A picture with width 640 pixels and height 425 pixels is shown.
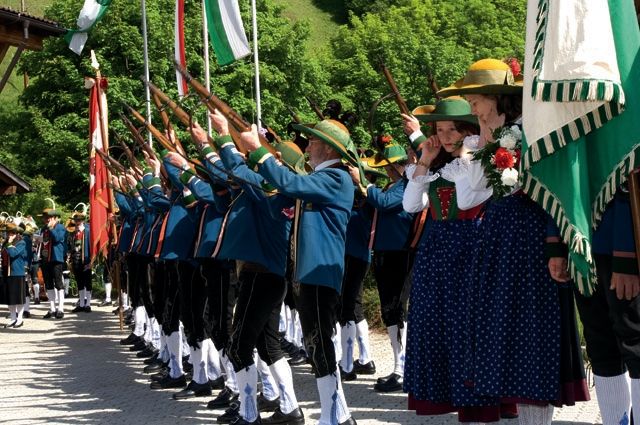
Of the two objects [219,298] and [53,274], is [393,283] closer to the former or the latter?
[219,298]

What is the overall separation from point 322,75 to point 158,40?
816cm

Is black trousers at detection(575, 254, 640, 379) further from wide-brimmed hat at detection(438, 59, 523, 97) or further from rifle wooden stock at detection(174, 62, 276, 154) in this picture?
rifle wooden stock at detection(174, 62, 276, 154)

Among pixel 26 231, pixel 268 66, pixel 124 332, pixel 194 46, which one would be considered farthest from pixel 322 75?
pixel 124 332

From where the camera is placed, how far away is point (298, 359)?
11.4 m

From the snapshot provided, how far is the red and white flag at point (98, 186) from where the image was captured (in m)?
16.7

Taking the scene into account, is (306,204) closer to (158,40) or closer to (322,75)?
(158,40)

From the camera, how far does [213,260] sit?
854 centimetres

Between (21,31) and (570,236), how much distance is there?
669 inches

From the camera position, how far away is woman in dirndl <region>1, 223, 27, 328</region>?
19.1 meters

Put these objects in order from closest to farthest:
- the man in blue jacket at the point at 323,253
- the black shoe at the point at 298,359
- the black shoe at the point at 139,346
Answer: the man in blue jacket at the point at 323,253 → the black shoe at the point at 298,359 → the black shoe at the point at 139,346

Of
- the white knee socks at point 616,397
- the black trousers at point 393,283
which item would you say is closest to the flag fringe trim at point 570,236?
the white knee socks at point 616,397

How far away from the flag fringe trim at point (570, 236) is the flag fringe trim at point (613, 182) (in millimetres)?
163

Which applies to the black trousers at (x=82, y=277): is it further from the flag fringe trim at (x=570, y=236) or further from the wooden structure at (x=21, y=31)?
the flag fringe trim at (x=570, y=236)

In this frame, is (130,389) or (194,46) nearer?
(130,389)
